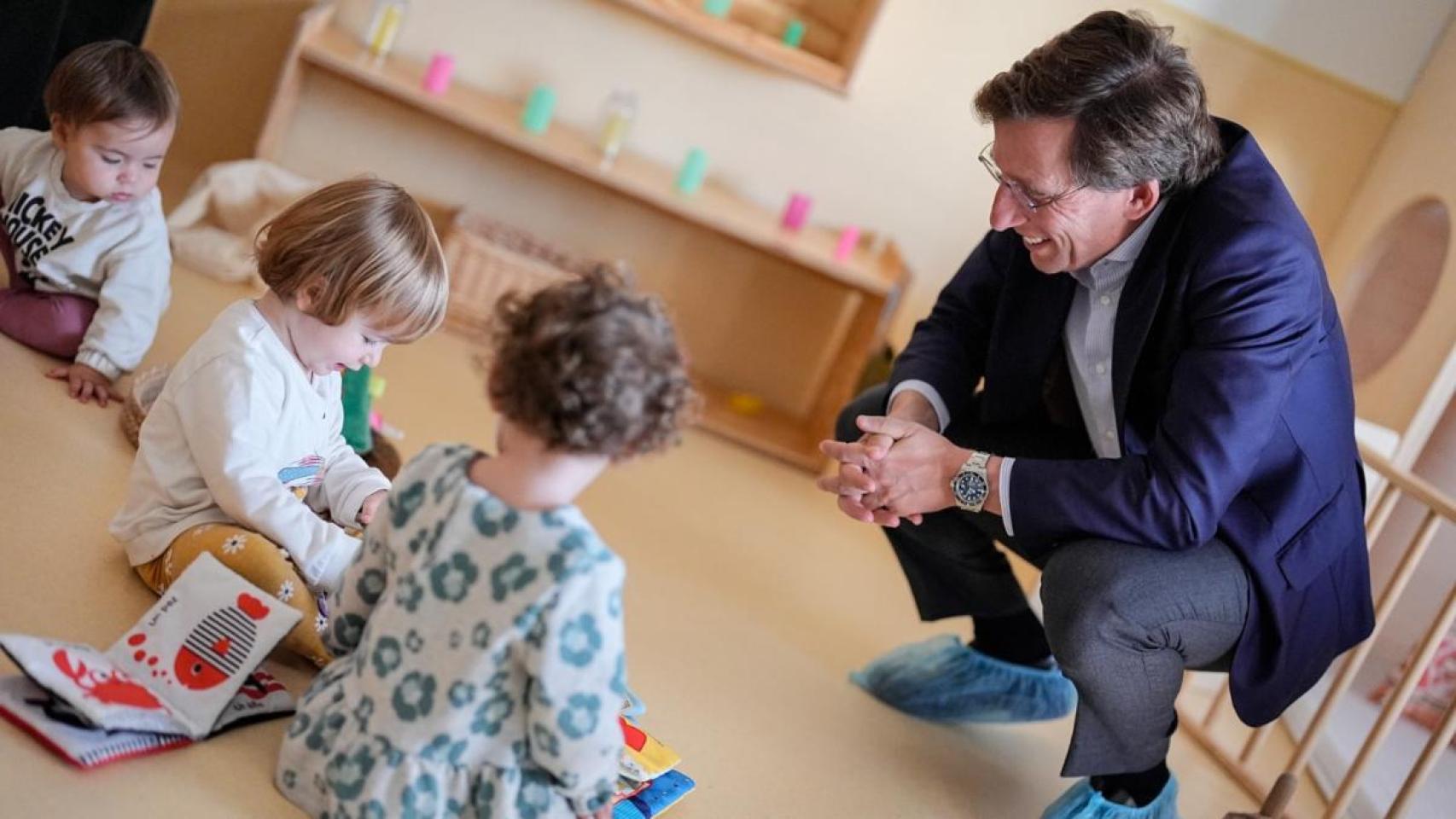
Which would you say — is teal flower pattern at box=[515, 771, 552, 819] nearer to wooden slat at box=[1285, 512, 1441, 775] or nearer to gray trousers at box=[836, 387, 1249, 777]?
gray trousers at box=[836, 387, 1249, 777]

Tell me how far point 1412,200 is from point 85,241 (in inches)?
104

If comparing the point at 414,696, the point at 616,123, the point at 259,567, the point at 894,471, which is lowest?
the point at 259,567

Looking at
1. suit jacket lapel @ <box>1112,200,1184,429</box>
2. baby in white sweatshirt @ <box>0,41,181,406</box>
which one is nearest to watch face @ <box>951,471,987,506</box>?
suit jacket lapel @ <box>1112,200,1184,429</box>

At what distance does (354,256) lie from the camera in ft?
5.53

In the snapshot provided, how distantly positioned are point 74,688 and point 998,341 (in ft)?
4.32

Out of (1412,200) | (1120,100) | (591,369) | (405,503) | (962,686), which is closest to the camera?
(591,369)

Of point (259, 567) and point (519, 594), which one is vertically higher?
point (519, 594)

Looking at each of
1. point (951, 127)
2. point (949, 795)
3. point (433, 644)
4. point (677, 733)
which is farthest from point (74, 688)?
point (951, 127)

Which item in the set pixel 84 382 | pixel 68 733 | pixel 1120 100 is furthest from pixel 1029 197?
pixel 84 382

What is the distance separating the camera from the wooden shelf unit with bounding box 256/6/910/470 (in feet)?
10.2

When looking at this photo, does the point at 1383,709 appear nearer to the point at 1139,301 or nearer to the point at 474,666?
the point at 1139,301

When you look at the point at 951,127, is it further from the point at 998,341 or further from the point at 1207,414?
the point at 1207,414

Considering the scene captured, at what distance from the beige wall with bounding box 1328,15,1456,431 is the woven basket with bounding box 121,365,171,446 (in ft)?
7.49

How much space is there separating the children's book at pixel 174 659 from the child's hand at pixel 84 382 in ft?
2.33
